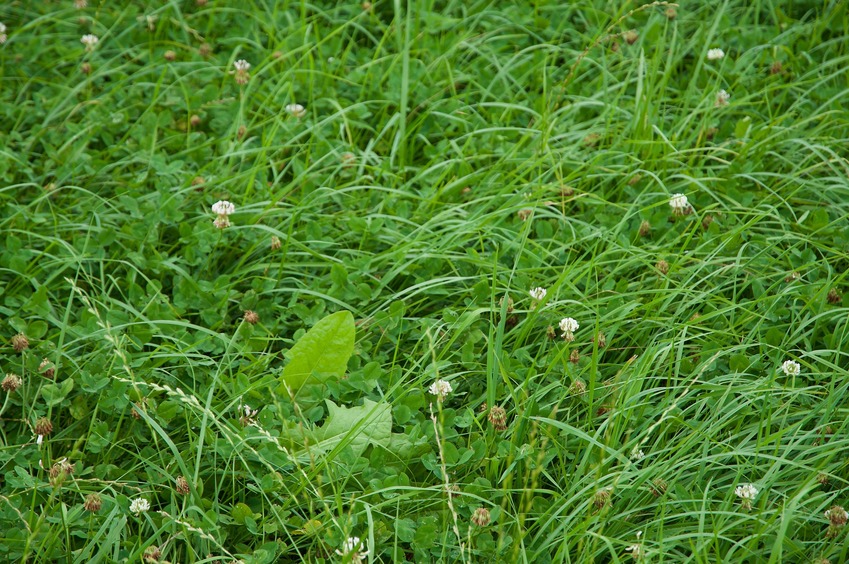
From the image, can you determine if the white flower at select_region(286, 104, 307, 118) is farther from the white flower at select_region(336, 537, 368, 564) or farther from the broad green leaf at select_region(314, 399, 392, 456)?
the white flower at select_region(336, 537, 368, 564)

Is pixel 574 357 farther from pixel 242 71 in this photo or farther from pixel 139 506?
pixel 242 71

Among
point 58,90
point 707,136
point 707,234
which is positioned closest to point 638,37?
point 707,136

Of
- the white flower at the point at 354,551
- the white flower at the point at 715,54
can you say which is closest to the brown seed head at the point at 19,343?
the white flower at the point at 354,551

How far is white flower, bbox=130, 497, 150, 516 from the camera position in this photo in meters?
1.98

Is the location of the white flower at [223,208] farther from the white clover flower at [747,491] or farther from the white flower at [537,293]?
the white clover flower at [747,491]

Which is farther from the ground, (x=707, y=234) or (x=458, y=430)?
(x=707, y=234)

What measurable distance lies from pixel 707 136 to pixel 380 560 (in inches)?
83.4

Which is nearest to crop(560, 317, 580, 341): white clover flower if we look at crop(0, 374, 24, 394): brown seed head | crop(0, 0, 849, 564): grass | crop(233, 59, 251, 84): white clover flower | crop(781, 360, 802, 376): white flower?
crop(0, 0, 849, 564): grass

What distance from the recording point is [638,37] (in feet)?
11.6

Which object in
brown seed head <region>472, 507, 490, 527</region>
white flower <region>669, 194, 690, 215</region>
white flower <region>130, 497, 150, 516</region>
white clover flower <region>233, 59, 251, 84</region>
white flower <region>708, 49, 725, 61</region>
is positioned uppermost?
white flower <region>708, 49, 725, 61</region>

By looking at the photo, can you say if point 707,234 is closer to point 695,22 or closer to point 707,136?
point 707,136

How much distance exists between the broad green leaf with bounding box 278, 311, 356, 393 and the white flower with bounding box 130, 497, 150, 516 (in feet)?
1.66

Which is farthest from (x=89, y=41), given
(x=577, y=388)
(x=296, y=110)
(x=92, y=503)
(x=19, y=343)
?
(x=577, y=388)

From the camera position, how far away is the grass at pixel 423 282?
1999mm
